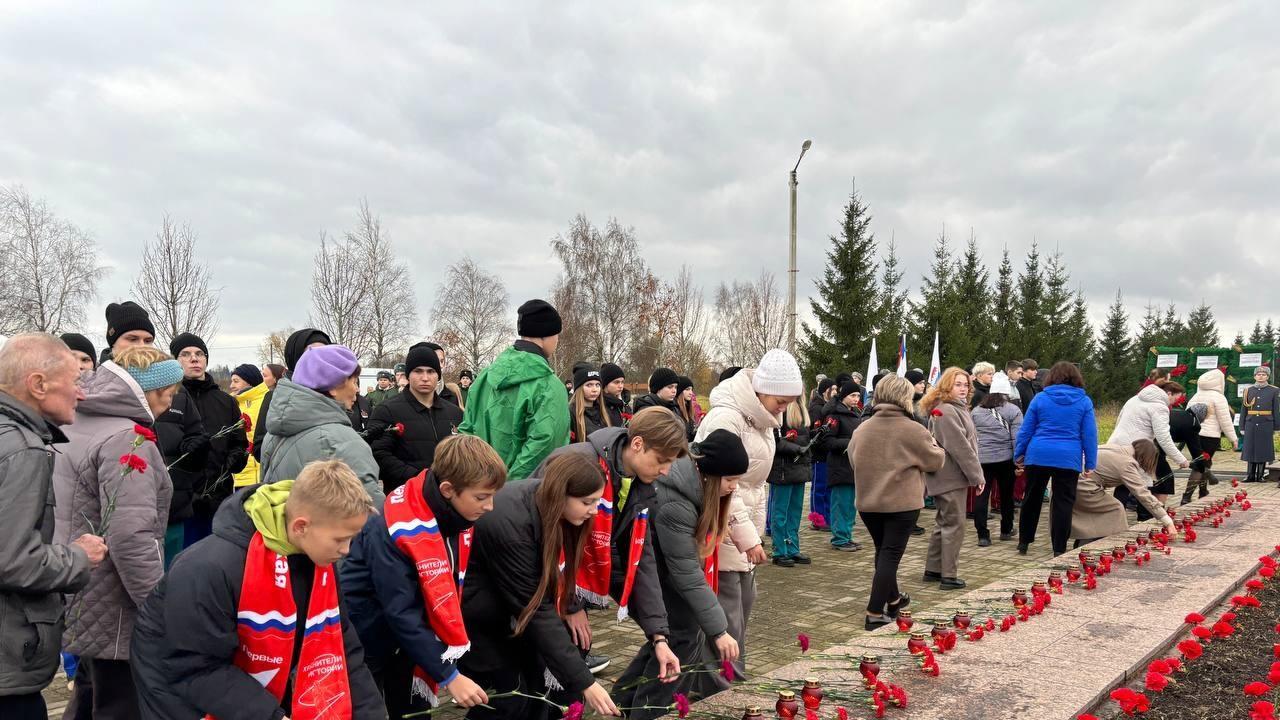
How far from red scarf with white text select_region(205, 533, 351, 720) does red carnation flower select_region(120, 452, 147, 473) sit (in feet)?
3.19

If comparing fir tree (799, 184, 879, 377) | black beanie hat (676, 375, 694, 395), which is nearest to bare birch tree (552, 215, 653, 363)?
fir tree (799, 184, 879, 377)

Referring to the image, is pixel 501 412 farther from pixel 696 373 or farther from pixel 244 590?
pixel 696 373

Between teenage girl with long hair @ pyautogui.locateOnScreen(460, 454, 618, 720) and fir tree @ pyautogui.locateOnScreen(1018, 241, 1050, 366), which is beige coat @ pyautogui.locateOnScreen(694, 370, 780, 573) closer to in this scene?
teenage girl with long hair @ pyautogui.locateOnScreen(460, 454, 618, 720)

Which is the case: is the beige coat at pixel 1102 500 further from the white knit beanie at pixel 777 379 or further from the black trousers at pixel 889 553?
the white knit beanie at pixel 777 379

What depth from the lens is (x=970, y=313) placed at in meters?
35.3

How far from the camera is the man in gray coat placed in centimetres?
240

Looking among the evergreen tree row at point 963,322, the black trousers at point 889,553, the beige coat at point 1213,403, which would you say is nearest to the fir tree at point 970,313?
the evergreen tree row at point 963,322

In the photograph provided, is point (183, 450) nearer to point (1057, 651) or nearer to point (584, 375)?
point (584, 375)

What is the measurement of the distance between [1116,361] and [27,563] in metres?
48.5

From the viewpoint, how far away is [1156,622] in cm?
446

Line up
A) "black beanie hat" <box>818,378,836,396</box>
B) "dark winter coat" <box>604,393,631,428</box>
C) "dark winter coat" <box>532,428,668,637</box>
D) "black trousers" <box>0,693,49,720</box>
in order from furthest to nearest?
"black beanie hat" <box>818,378,836,396</box>, "dark winter coat" <box>604,393,631,428</box>, "dark winter coat" <box>532,428,668,637</box>, "black trousers" <box>0,693,49,720</box>

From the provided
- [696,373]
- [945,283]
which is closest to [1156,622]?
[945,283]

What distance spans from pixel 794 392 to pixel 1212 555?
4.05 m

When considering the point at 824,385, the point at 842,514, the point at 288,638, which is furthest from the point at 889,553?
the point at 824,385
